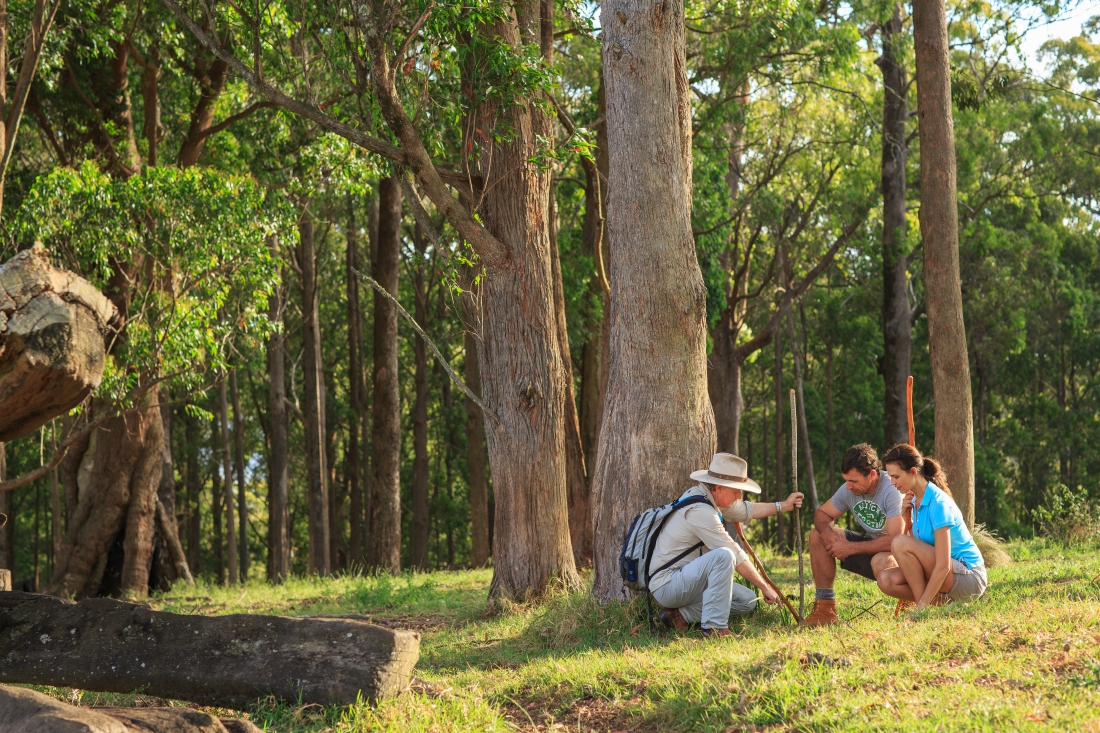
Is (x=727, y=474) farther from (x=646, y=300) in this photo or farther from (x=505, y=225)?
(x=505, y=225)

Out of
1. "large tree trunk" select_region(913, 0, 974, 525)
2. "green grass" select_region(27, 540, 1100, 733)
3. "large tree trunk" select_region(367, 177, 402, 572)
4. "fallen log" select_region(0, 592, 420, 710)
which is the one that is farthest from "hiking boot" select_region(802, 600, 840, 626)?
"large tree trunk" select_region(367, 177, 402, 572)

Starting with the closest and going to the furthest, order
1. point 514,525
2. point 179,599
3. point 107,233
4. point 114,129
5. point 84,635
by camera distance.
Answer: point 84,635
point 514,525
point 107,233
point 179,599
point 114,129

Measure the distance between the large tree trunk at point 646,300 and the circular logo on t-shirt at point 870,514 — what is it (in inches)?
53.6

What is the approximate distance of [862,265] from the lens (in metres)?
27.8

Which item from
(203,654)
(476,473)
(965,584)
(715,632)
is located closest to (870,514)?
(965,584)

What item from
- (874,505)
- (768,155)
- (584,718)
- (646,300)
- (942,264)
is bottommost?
(584,718)

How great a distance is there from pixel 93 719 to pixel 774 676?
10.7 feet

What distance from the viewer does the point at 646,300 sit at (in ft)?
26.7

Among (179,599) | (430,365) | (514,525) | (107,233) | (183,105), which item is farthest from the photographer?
(430,365)

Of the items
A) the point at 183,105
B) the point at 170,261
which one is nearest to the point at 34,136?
the point at 183,105

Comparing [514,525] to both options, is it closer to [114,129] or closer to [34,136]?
[114,129]

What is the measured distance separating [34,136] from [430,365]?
1549cm

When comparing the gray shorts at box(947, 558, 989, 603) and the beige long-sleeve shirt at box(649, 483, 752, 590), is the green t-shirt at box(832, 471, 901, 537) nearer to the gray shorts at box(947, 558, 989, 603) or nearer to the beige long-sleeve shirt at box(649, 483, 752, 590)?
the gray shorts at box(947, 558, 989, 603)

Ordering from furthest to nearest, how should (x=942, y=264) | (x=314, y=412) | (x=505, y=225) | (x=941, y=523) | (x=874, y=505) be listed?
(x=314, y=412)
(x=942, y=264)
(x=505, y=225)
(x=874, y=505)
(x=941, y=523)
